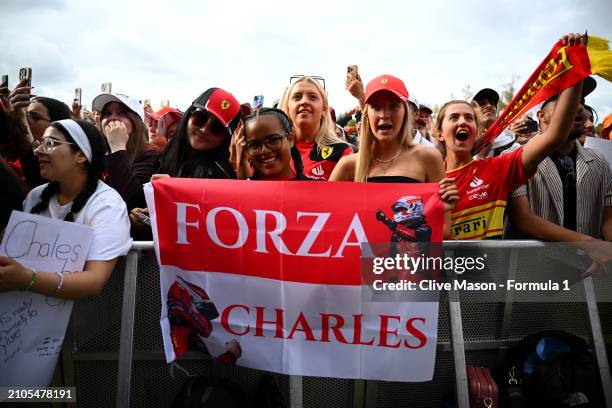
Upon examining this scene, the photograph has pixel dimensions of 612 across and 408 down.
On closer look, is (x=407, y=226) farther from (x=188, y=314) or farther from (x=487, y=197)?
(x=188, y=314)

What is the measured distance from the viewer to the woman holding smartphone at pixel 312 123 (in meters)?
3.96

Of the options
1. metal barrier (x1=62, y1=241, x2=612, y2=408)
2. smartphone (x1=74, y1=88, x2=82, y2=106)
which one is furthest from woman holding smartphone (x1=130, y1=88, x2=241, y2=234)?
smartphone (x1=74, y1=88, x2=82, y2=106)

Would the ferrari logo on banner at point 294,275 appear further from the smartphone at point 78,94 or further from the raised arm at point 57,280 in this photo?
the smartphone at point 78,94

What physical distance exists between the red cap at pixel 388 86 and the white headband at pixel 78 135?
6.58 feet

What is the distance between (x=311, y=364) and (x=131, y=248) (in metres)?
1.32

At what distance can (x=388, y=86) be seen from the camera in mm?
3162

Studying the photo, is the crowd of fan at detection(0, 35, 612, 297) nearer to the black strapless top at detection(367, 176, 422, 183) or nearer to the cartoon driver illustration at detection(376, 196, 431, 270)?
the black strapless top at detection(367, 176, 422, 183)

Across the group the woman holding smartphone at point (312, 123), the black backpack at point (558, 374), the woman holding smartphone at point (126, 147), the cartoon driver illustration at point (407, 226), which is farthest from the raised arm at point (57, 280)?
the black backpack at point (558, 374)

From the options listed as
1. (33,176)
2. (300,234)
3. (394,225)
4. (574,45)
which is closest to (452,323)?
(394,225)

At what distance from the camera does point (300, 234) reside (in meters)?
2.57

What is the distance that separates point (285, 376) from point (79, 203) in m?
1.72

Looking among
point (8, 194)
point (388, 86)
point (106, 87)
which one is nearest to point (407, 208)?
point (388, 86)

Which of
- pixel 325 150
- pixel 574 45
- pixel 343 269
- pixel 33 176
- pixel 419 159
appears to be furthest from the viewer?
pixel 325 150

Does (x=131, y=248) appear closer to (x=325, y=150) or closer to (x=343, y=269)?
(x=343, y=269)
